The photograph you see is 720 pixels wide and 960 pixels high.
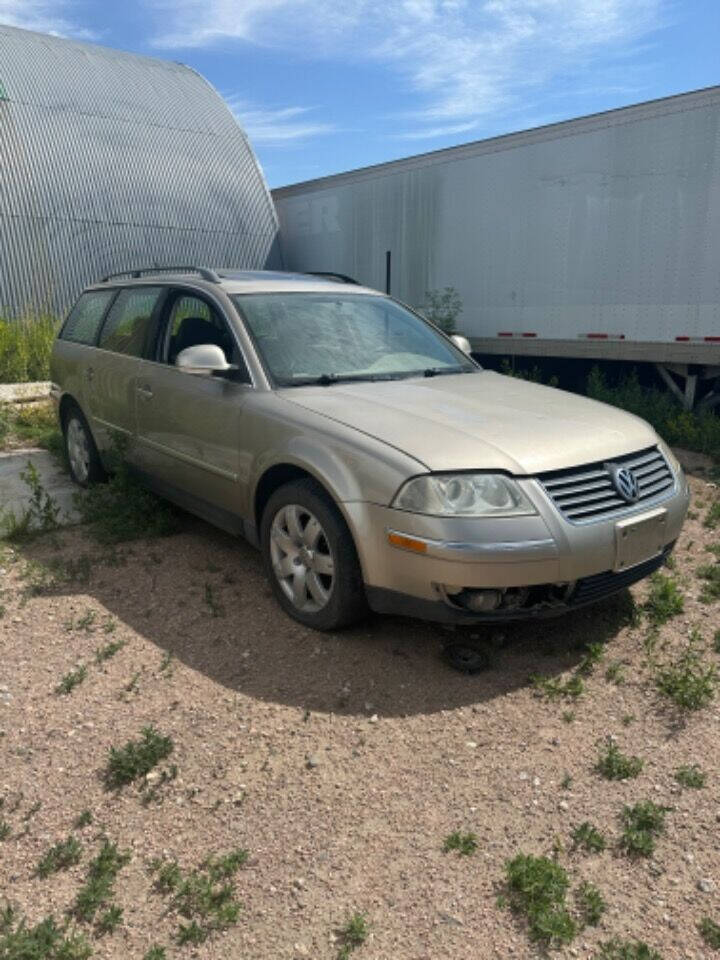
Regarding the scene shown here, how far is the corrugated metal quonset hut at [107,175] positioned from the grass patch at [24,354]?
10.1ft

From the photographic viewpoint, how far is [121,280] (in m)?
6.15

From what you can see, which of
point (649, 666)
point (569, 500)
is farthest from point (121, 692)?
point (649, 666)

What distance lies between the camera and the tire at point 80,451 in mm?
6219

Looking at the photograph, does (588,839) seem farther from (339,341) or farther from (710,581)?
(339,341)

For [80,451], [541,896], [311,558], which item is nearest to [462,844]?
[541,896]

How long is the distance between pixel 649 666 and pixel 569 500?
871mm

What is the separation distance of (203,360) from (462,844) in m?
2.72

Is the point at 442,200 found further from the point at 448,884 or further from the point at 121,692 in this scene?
the point at 448,884

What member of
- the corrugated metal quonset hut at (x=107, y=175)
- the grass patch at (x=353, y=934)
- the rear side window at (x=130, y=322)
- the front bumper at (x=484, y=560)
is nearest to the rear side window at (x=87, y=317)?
the rear side window at (x=130, y=322)

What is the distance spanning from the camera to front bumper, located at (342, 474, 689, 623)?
3223 millimetres

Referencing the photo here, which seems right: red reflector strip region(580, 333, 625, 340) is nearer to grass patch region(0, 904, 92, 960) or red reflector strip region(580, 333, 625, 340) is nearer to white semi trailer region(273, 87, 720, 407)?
white semi trailer region(273, 87, 720, 407)

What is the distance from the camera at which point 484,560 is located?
10.5 feet

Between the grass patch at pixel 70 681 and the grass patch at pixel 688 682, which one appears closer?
the grass patch at pixel 688 682

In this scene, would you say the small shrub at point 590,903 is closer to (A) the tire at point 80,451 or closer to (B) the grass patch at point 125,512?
(B) the grass patch at point 125,512
